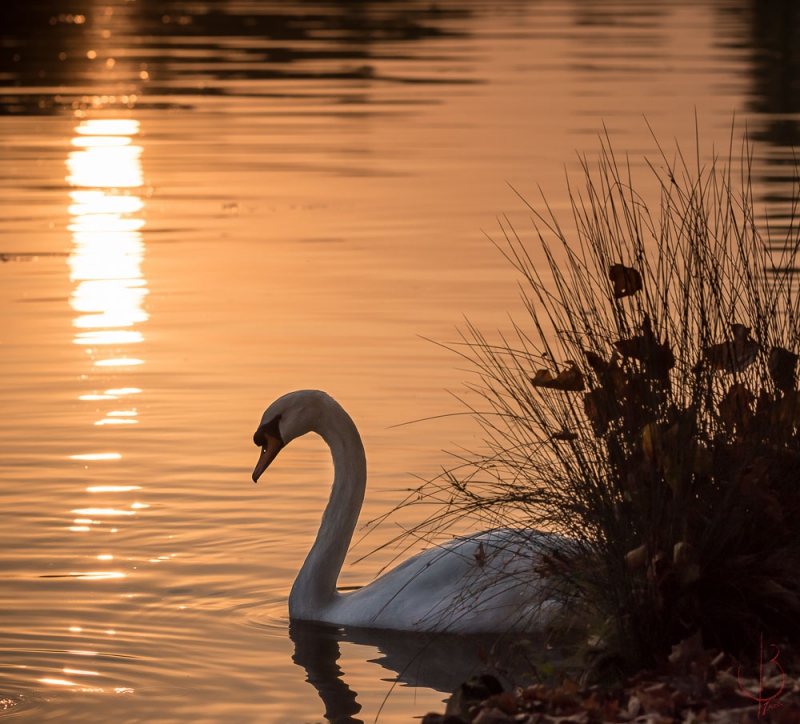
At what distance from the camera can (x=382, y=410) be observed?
35.9 feet

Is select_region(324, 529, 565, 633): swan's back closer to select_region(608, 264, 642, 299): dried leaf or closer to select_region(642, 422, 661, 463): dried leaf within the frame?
select_region(642, 422, 661, 463): dried leaf

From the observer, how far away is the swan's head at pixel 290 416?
8141 millimetres

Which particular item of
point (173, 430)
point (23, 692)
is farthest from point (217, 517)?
point (23, 692)

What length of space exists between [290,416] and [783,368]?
8.83 ft

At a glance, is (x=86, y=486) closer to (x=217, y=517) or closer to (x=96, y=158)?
(x=217, y=517)

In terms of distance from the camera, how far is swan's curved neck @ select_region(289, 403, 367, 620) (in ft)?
25.8

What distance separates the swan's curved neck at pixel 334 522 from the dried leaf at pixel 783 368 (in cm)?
235

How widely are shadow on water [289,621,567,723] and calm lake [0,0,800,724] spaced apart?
0.02m

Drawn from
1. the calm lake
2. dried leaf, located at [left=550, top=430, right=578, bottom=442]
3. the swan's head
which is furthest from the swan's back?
the swan's head

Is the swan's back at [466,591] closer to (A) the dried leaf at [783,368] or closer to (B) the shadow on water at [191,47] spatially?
(A) the dried leaf at [783,368]

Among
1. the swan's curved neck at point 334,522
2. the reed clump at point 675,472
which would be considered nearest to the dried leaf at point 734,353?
the reed clump at point 675,472

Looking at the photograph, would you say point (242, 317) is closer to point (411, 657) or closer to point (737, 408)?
point (411, 657)

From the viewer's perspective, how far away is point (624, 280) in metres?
6.30

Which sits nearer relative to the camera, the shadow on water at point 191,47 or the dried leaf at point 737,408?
the dried leaf at point 737,408
